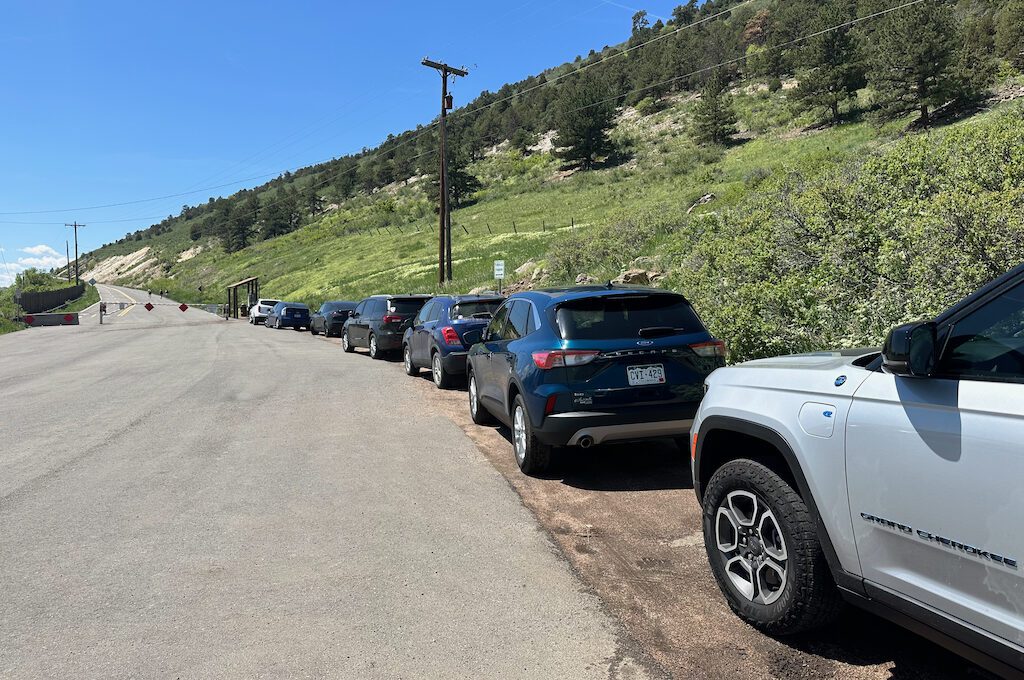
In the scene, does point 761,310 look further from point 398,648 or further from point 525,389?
point 398,648

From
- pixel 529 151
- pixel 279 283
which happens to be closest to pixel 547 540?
pixel 279 283

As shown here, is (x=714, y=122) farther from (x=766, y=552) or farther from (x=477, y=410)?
(x=766, y=552)

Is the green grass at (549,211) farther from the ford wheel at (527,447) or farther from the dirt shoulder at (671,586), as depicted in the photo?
the dirt shoulder at (671,586)

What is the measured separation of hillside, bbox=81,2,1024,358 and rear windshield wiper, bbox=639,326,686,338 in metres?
2.26

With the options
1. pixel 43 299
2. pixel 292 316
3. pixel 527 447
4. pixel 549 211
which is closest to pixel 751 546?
pixel 527 447

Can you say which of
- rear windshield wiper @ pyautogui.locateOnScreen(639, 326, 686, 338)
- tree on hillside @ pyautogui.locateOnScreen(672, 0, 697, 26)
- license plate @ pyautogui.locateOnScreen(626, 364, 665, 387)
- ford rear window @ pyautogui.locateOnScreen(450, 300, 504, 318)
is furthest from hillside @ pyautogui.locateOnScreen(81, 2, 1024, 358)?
tree on hillside @ pyautogui.locateOnScreen(672, 0, 697, 26)

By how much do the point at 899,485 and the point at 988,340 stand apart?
0.58 metres

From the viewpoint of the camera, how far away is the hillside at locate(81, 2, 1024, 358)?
20.6ft

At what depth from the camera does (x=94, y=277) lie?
187m

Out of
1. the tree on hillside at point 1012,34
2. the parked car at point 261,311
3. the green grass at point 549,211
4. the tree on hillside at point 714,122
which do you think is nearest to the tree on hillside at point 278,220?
the green grass at point 549,211

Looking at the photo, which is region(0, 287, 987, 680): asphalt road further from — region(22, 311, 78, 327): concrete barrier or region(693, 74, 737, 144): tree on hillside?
region(693, 74, 737, 144): tree on hillside

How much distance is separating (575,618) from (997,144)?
20.5ft

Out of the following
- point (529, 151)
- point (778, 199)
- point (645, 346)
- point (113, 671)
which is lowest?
point (113, 671)

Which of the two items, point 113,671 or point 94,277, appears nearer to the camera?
point 113,671
